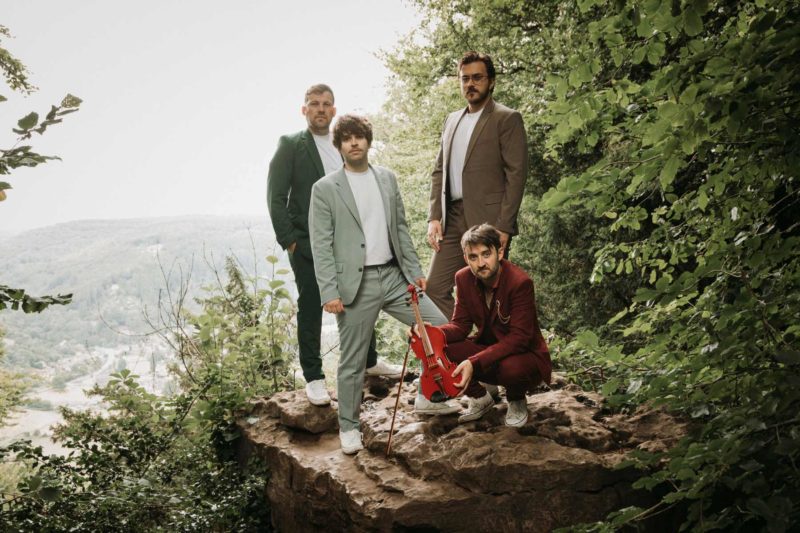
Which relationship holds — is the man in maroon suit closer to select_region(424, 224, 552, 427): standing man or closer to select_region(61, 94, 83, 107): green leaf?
select_region(424, 224, 552, 427): standing man

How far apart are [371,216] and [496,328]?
1.12 m

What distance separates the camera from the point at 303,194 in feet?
14.0

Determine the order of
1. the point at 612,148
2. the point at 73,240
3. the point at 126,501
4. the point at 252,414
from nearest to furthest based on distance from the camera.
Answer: the point at 126,501
the point at 252,414
the point at 612,148
the point at 73,240

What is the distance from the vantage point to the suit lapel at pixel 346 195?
3588 millimetres

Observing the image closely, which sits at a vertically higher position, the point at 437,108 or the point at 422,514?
the point at 437,108

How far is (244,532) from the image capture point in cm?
433

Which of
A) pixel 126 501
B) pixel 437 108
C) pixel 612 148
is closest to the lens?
pixel 126 501

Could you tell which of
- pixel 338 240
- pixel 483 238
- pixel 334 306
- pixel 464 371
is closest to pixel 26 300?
pixel 334 306

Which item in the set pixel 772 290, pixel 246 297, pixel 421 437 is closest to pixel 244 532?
pixel 421 437

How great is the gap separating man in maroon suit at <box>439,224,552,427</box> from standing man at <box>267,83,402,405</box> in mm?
1326

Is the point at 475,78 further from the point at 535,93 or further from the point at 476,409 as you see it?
the point at 535,93

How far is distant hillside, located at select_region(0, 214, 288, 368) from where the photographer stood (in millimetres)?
70688

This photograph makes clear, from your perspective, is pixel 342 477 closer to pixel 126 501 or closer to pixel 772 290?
pixel 126 501

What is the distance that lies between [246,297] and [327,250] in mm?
3588
